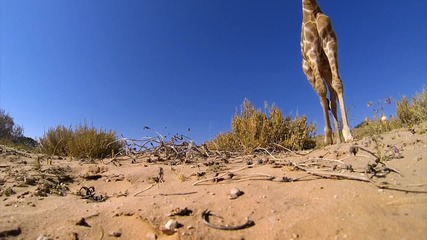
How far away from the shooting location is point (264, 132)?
226 inches

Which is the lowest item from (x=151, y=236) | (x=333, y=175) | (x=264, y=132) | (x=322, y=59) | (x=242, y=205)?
(x=151, y=236)

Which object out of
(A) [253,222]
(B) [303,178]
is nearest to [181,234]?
(A) [253,222]

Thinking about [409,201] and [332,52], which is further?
[332,52]

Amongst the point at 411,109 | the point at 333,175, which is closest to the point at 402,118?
the point at 411,109

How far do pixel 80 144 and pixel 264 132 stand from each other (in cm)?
324

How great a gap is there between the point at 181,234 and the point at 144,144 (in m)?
2.99

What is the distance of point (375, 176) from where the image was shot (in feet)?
7.75

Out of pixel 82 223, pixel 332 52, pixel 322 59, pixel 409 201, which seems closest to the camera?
pixel 409 201

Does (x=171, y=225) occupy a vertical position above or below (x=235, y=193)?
below

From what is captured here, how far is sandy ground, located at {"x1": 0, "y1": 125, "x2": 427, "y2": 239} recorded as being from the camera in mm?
1871

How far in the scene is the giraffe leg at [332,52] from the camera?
4.77 meters

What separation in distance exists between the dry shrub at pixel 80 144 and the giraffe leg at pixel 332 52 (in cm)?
343

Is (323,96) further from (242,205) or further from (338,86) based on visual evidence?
(242,205)

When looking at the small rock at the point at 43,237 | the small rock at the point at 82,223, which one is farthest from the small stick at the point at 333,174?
the small rock at the point at 43,237
